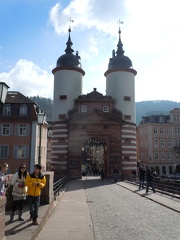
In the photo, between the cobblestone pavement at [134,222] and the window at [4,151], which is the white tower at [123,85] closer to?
the window at [4,151]

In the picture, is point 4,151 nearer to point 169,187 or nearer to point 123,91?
point 123,91

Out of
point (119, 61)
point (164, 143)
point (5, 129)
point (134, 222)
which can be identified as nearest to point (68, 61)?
point (119, 61)

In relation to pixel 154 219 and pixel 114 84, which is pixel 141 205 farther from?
pixel 114 84

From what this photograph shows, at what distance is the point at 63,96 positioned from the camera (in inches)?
1578

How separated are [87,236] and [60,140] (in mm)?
30289

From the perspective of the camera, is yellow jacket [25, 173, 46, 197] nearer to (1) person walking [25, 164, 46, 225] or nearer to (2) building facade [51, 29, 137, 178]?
(1) person walking [25, 164, 46, 225]

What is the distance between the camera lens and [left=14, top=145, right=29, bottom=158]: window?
121 ft

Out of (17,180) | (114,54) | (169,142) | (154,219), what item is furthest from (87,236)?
(169,142)

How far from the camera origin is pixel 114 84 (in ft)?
134

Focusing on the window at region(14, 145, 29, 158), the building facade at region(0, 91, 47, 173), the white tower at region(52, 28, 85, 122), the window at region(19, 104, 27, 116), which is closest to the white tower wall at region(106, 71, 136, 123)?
the white tower at region(52, 28, 85, 122)

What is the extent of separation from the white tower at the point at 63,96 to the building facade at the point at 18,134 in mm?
2680

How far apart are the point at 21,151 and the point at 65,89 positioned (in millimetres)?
10835

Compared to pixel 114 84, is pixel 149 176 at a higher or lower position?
lower

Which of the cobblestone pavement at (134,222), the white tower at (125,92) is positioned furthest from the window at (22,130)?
the cobblestone pavement at (134,222)
